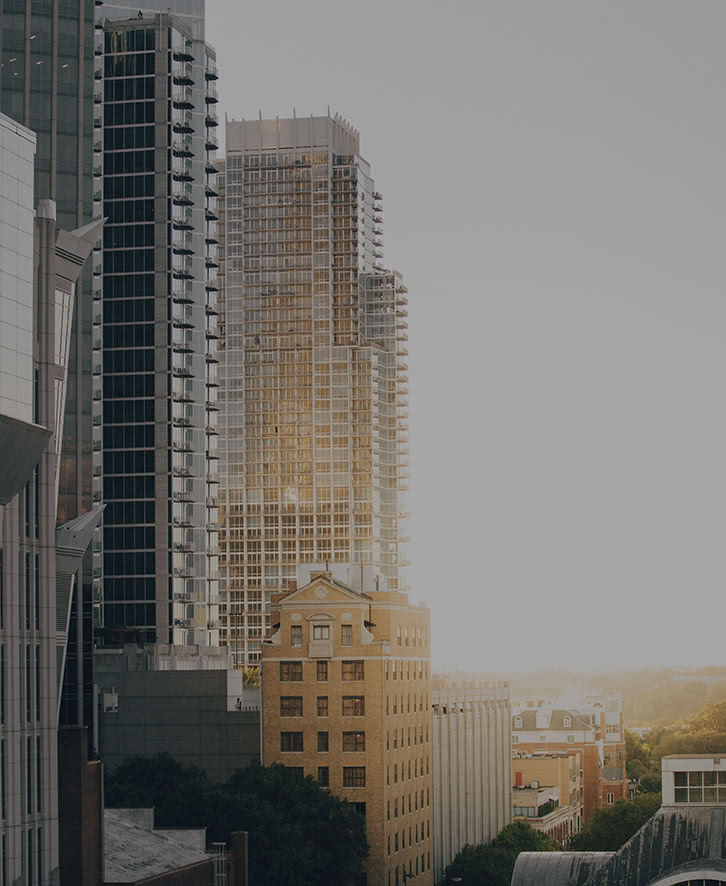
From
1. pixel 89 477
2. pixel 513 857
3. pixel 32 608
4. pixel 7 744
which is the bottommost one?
pixel 513 857

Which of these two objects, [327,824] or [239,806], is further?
[327,824]

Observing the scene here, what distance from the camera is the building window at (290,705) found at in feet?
547

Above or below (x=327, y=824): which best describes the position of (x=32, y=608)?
above

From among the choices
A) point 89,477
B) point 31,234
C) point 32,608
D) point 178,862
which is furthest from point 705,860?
point 89,477

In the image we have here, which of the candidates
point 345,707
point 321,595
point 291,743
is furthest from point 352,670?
point 291,743

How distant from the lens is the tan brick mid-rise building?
164500 millimetres

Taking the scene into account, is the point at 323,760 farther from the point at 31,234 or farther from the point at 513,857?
the point at 31,234

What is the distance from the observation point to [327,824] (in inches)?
5797

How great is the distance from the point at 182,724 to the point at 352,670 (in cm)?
1797

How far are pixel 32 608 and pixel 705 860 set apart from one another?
163 ft

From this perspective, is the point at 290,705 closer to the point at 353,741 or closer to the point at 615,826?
the point at 353,741

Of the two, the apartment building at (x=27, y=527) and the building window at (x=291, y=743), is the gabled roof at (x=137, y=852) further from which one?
the building window at (x=291, y=743)

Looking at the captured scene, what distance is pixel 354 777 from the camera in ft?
540

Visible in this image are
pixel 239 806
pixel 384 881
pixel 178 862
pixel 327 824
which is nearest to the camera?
pixel 178 862
